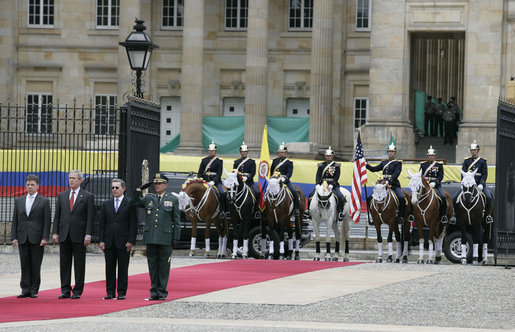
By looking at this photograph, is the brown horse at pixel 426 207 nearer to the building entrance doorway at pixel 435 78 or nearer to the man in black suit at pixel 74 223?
the man in black suit at pixel 74 223

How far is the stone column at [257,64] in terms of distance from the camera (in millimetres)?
59344

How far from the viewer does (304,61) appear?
64750mm

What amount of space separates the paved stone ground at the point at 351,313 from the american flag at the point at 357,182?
9054 millimetres

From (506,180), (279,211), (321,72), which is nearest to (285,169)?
(279,211)

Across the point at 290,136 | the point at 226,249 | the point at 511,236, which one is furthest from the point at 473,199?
the point at 290,136

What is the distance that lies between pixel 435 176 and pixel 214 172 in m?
5.25

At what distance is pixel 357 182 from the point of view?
113 feet

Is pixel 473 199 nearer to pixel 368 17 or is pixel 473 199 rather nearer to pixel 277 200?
pixel 277 200

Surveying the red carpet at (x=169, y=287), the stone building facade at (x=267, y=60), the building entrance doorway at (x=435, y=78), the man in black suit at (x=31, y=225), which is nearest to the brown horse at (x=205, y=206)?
the red carpet at (x=169, y=287)

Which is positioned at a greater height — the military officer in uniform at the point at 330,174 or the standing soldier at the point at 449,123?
the standing soldier at the point at 449,123

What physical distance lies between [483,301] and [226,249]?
12492 mm

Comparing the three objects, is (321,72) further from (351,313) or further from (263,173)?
(351,313)

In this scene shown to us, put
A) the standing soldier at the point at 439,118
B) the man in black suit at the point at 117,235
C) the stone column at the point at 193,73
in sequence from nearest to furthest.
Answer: the man in black suit at the point at 117,235 → the standing soldier at the point at 439,118 → the stone column at the point at 193,73

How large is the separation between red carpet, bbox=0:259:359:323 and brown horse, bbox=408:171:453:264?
2.59 m
